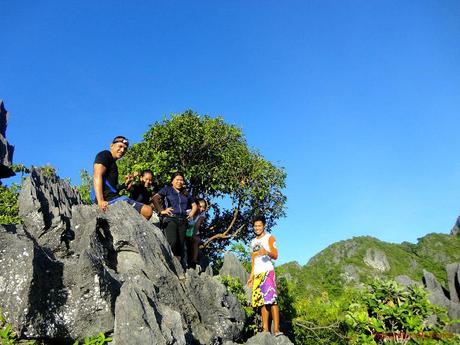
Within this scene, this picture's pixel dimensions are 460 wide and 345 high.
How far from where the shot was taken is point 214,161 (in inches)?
871

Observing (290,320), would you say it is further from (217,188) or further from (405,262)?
(405,262)

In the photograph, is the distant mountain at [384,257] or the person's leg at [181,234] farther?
the distant mountain at [384,257]

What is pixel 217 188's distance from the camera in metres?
21.9

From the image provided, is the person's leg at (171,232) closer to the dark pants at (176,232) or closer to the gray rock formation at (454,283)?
the dark pants at (176,232)

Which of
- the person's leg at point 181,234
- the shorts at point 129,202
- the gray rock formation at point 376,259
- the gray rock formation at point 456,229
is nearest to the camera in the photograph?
the shorts at point 129,202

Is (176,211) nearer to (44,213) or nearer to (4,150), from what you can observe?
(44,213)

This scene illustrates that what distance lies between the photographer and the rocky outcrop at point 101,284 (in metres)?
5.04

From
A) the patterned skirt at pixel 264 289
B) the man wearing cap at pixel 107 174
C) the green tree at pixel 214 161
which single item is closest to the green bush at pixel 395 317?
the patterned skirt at pixel 264 289

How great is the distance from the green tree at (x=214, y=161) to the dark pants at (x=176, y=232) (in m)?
10.7

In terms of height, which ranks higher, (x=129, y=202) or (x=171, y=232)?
(x=129, y=202)

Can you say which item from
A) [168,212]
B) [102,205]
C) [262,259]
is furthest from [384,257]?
[102,205]

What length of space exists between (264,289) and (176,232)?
2620 millimetres

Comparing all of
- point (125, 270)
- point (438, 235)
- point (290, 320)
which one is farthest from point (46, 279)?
point (438, 235)

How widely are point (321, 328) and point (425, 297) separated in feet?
11.1
